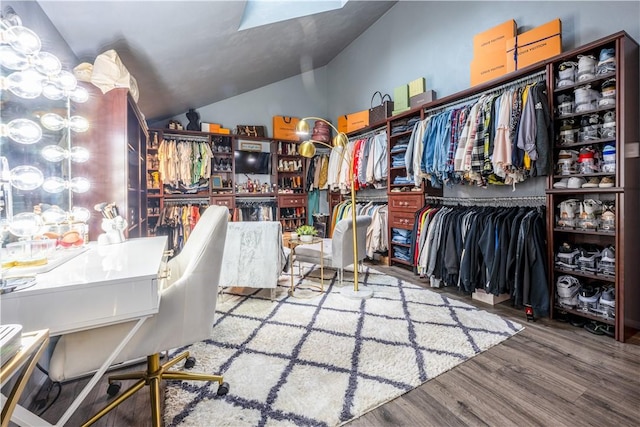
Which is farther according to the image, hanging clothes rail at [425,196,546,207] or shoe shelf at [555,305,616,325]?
hanging clothes rail at [425,196,546,207]

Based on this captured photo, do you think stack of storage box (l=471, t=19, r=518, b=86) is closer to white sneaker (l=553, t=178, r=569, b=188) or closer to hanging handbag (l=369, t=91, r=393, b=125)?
A: white sneaker (l=553, t=178, r=569, b=188)

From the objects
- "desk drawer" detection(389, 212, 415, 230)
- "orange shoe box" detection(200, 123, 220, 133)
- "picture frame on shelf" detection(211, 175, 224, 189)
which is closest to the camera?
"desk drawer" detection(389, 212, 415, 230)

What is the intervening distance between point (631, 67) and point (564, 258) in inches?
53.7

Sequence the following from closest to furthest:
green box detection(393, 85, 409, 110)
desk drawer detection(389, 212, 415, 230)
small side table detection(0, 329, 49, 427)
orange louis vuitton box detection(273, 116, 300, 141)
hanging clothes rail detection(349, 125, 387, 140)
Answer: small side table detection(0, 329, 49, 427) → desk drawer detection(389, 212, 415, 230) → green box detection(393, 85, 409, 110) → hanging clothes rail detection(349, 125, 387, 140) → orange louis vuitton box detection(273, 116, 300, 141)

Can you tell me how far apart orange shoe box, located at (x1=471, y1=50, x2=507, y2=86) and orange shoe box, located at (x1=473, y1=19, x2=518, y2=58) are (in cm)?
4

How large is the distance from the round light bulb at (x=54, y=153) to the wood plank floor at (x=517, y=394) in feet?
3.82

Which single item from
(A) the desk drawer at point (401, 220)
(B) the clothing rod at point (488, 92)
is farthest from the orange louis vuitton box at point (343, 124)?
(A) the desk drawer at point (401, 220)

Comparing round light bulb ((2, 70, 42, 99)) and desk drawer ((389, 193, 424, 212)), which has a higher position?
round light bulb ((2, 70, 42, 99))

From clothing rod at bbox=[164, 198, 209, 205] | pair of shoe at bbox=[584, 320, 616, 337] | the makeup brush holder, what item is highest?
clothing rod at bbox=[164, 198, 209, 205]

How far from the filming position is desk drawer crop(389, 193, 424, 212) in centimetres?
334

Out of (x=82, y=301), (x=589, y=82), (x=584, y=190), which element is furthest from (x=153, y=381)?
(x=589, y=82)

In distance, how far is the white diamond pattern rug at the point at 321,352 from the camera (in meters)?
1.32

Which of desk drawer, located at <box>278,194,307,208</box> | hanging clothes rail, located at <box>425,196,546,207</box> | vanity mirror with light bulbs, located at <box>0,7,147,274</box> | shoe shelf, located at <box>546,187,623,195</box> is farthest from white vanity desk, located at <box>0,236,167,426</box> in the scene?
desk drawer, located at <box>278,194,307,208</box>

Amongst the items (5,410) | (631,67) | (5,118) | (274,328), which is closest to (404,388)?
(274,328)
